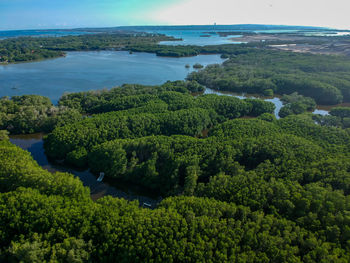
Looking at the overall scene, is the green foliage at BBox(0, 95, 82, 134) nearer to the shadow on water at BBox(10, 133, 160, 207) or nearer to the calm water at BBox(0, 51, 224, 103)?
the shadow on water at BBox(10, 133, 160, 207)

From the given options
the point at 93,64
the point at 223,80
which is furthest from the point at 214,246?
the point at 93,64

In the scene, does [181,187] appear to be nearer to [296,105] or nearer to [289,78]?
[296,105]

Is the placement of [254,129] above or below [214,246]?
above

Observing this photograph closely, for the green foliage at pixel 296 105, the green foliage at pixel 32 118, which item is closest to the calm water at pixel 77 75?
the green foliage at pixel 32 118

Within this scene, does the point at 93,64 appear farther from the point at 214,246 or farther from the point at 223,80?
the point at 214,246

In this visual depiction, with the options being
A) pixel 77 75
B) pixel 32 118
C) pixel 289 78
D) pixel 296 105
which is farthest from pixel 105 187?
pixel 289 78

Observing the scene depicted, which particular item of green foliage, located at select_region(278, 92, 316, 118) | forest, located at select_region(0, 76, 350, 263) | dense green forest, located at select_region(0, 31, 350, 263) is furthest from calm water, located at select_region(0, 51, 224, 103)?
green foliage, located at select_region(278, 92, 316, 118)
